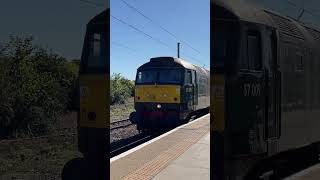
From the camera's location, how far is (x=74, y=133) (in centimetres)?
373

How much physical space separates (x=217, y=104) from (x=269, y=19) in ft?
4.67

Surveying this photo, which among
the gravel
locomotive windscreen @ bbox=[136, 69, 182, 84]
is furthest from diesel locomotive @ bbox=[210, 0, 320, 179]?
the gravel

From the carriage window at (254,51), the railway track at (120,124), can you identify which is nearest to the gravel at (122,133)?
the railway track at (120,124)

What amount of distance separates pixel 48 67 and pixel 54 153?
23.7 inches

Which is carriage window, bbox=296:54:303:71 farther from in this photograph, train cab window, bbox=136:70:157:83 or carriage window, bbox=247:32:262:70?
train cab window, bbox=136:70:157:83

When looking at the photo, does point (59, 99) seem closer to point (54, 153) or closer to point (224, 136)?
point (54, 153)

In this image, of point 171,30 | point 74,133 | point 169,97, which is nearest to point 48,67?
point 74,133

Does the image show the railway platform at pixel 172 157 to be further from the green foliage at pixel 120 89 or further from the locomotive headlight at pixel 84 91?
the locomotive headlight at pixel 84 91

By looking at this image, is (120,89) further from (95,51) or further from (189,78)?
(189,78)

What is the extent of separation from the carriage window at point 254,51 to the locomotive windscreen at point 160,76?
858mm

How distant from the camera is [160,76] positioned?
4.39 m

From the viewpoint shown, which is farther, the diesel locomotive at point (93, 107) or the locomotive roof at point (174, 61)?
the locomotive roof at point (174, 61)

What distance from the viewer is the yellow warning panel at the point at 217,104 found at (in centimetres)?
455

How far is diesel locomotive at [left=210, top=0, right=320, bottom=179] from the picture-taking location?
4578 millimetres
